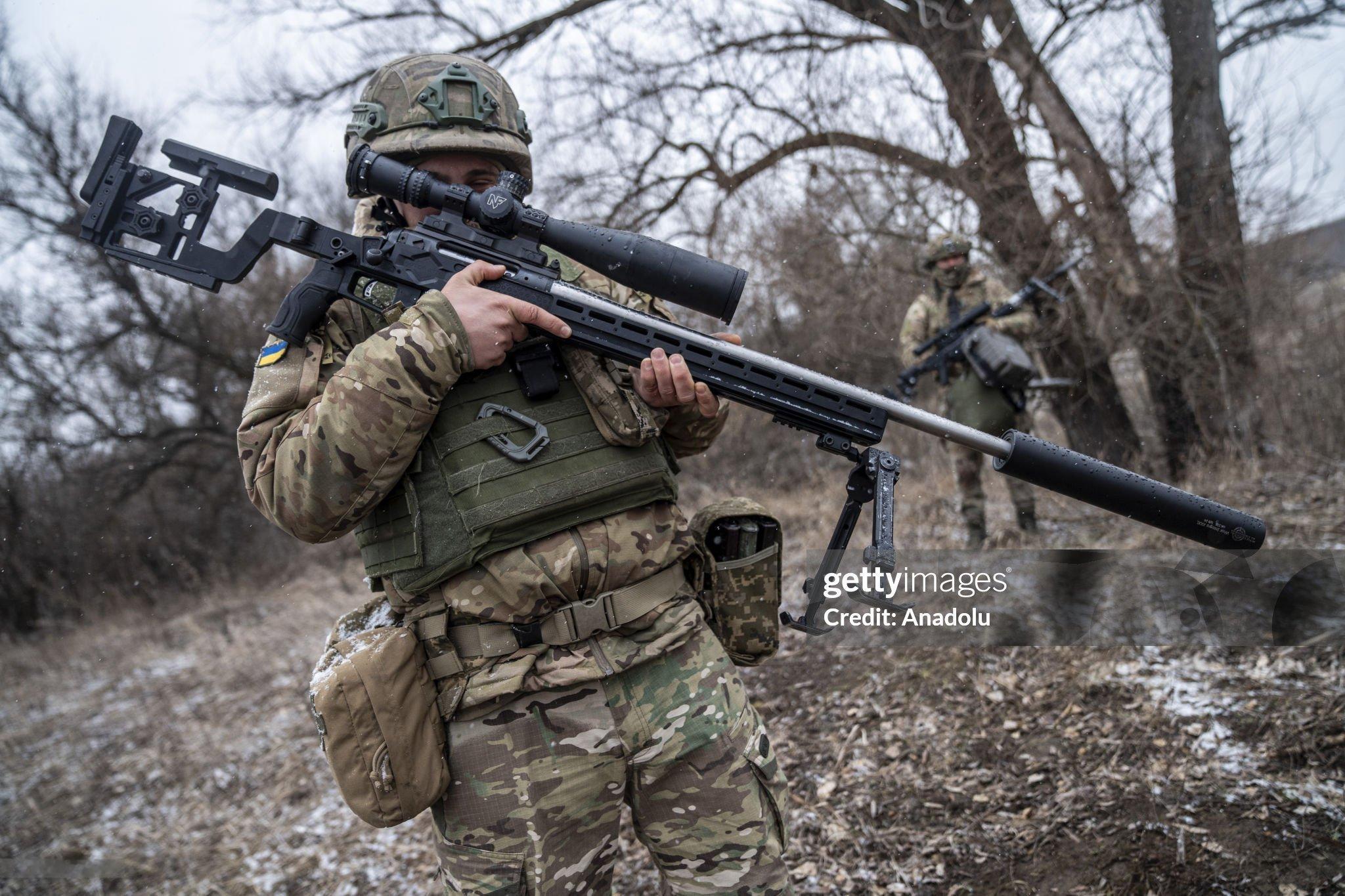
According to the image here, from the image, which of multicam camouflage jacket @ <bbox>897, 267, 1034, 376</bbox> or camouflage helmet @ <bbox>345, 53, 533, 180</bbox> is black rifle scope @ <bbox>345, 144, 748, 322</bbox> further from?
multicam camouflage jacket @ <bbox>897, 267, 1034, 376</bbox>

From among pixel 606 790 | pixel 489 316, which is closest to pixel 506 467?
pixel 489 316

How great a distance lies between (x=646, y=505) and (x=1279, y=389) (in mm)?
5423

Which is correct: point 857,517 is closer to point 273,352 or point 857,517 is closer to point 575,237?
point 575,237

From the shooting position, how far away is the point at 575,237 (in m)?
1.91

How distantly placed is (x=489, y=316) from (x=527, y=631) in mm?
706

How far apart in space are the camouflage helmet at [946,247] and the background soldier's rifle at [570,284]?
353 cm

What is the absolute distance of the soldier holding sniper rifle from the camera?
1.64 m

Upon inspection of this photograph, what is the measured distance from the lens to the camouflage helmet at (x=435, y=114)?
1931 millimetres

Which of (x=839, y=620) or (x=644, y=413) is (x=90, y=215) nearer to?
(x=644, y=413)

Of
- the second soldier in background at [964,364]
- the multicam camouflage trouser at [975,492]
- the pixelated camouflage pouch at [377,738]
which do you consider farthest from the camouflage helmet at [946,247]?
the pixelated camouflage pouch at [377,738]

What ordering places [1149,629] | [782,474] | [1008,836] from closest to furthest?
[1008,836] → [1149,629] → [782,474]

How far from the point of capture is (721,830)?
5.60 feet

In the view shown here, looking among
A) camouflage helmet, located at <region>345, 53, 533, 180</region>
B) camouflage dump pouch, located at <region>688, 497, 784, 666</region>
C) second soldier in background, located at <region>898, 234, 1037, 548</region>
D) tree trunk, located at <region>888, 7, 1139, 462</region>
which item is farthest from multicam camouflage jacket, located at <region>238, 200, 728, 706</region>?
second soldier in background, located at <region>898, 234, 1037, 548</region>

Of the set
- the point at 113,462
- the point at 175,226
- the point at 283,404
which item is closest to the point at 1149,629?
the point at 283,404
